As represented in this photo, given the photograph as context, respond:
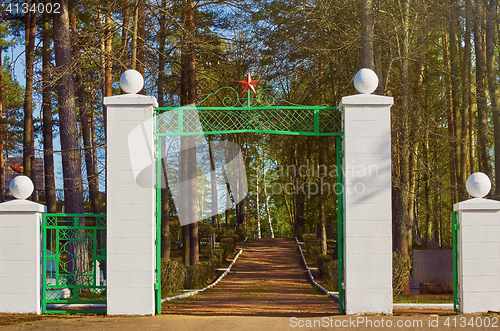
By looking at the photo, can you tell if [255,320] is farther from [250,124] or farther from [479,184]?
[479,184]

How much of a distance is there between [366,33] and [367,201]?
4577 millimetres

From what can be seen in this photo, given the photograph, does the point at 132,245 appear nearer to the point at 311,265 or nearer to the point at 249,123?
the point at 249,123

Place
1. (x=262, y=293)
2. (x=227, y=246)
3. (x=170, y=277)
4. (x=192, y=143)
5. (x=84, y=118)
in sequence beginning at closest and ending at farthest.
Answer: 1. (x=170, y=277)
2. (x=262, y=293)
3. (x=192, y=143)
4. (x=84, y=118)
5. (x=227, y=246)

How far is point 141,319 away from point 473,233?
175 inches

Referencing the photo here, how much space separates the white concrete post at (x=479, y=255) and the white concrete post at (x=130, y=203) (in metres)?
4.07

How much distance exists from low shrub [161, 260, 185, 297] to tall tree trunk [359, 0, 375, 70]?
554 cm

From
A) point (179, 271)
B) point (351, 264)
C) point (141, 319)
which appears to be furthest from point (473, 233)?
point (179, 271)

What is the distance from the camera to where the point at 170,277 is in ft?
34.8

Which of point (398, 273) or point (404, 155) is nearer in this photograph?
point (398, 273)

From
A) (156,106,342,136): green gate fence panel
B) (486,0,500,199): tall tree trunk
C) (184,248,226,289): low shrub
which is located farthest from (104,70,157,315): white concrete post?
(486,0,500,199): tall tree trunk

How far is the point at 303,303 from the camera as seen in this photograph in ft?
32.3

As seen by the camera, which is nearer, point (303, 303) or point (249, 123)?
point (249, 123)

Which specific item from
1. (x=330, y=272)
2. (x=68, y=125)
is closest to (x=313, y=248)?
(x=330, y=272)

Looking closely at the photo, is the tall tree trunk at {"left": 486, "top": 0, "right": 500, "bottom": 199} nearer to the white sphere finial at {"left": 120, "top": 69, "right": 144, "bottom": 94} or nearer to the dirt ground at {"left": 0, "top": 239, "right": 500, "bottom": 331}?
the dirt ground at {"left": 0, "top": 239, "right": 500, "bottom": 331}
